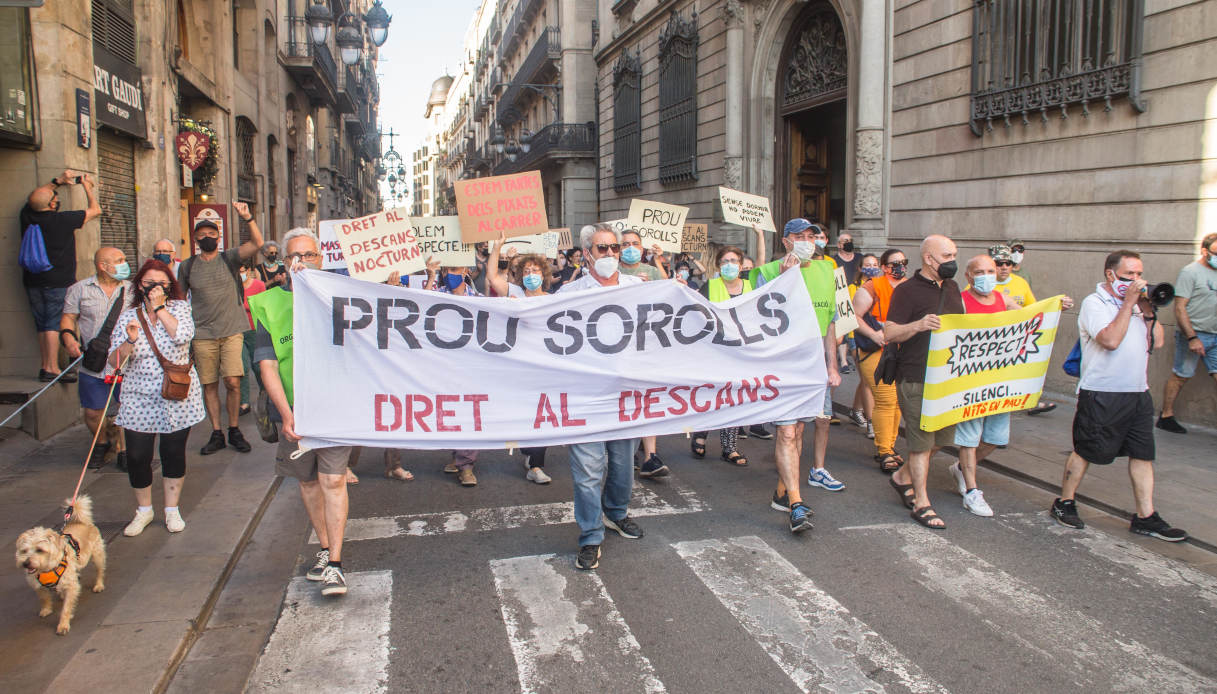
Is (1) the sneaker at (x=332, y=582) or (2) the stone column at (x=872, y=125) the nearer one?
(1) the sneaker at (x=332, y=582)

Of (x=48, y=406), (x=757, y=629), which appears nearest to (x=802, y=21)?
(x=48, y=406)

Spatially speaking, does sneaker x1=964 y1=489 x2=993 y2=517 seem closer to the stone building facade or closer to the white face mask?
the white face mask

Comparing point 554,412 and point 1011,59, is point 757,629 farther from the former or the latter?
point 1011,59

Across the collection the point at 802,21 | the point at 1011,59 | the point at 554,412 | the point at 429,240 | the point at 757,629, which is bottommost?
the point at 757,629

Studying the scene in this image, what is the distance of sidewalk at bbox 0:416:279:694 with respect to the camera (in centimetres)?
388

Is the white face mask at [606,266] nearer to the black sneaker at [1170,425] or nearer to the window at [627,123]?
the black sneaker at [1170,425]

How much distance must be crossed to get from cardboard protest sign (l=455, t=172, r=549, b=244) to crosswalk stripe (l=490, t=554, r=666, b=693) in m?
3.40

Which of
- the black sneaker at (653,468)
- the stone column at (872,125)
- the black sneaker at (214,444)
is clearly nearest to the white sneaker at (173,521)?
the black sneaker at (214,444)

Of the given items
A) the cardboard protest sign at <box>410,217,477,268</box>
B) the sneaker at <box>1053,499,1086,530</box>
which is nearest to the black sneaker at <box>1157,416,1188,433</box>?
the sneaker at <box>1053,499,1086,530</box>

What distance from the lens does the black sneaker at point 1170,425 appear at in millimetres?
8906

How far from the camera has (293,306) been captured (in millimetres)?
4895

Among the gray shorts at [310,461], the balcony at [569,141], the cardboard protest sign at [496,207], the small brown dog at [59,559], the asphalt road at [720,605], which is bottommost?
the asphalt road at [720,605]

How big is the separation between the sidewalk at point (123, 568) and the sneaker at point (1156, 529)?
551 centimetres

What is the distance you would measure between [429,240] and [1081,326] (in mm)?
5776
